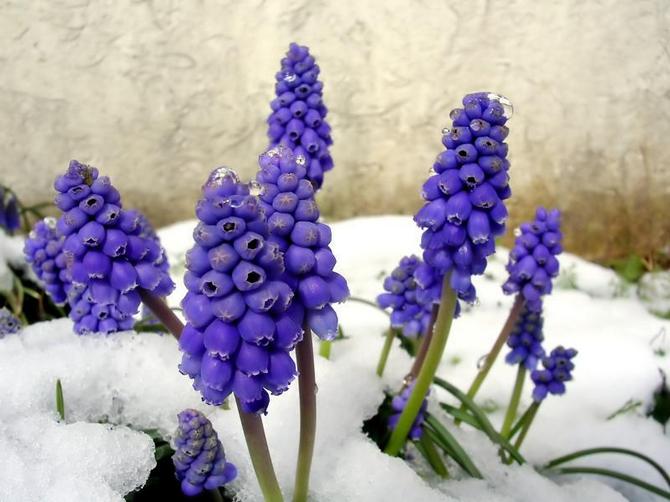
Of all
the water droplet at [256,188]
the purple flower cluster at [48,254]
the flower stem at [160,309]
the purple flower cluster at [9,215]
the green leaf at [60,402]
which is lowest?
the green leaf at [60,402]

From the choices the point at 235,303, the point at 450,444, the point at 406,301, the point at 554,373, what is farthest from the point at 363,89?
the point at 235,303

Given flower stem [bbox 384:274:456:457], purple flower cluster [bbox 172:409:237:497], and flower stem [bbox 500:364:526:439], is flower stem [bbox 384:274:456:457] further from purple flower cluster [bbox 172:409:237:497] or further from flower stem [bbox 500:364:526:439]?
flower stem [bbox 500:364:526:439]

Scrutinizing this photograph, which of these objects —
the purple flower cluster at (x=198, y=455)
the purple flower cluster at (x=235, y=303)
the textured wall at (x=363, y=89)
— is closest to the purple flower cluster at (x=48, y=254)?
the purple flower cluster at (x=198, y=455)

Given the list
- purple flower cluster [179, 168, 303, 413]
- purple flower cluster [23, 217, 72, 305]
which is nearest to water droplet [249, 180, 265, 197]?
purple flower cluster [179, 168, 303, 413]

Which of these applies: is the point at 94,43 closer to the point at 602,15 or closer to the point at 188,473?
the point at 602,15

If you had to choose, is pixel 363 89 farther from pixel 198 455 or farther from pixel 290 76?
pixel 198 455

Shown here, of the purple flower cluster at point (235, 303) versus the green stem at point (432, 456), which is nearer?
the purple flower cluster at point (235, 303)

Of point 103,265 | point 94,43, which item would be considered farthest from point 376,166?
point 103,265

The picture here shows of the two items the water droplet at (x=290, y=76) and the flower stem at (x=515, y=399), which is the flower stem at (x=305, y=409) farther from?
the water droplet at (x=290, y=76)
